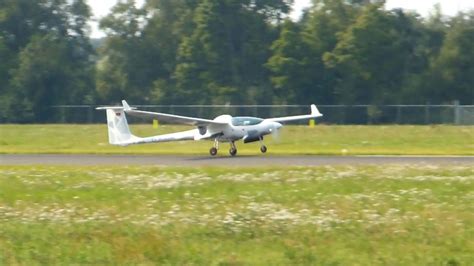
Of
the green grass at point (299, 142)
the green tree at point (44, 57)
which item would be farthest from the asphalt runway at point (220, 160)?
the green tree at point (44, 57)

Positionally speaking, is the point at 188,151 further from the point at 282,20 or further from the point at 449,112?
the point at 282,20

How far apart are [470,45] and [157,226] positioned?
7014cm

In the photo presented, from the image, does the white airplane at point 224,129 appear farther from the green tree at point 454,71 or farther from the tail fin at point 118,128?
the green tree at point 454,71

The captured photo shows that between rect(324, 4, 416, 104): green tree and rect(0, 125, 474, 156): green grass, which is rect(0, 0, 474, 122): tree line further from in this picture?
rect(0, 125, 474, 156): green grass

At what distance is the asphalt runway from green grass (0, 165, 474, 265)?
942 centimetres

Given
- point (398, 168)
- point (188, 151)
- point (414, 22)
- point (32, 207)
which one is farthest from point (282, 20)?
point (32, 207)

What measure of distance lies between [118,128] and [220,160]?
837cm

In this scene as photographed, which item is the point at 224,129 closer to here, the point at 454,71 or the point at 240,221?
the point at 240,221

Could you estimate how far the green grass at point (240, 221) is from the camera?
557 inches

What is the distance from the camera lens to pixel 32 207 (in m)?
18.9

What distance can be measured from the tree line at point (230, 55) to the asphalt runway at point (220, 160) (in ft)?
140

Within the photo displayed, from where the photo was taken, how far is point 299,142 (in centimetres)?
5003

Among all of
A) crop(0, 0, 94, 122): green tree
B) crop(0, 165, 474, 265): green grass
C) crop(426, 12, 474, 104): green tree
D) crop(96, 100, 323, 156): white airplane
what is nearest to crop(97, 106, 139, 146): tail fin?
crop(96, 100, 323, 156): white airplane

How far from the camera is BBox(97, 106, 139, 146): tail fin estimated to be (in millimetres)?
44344
